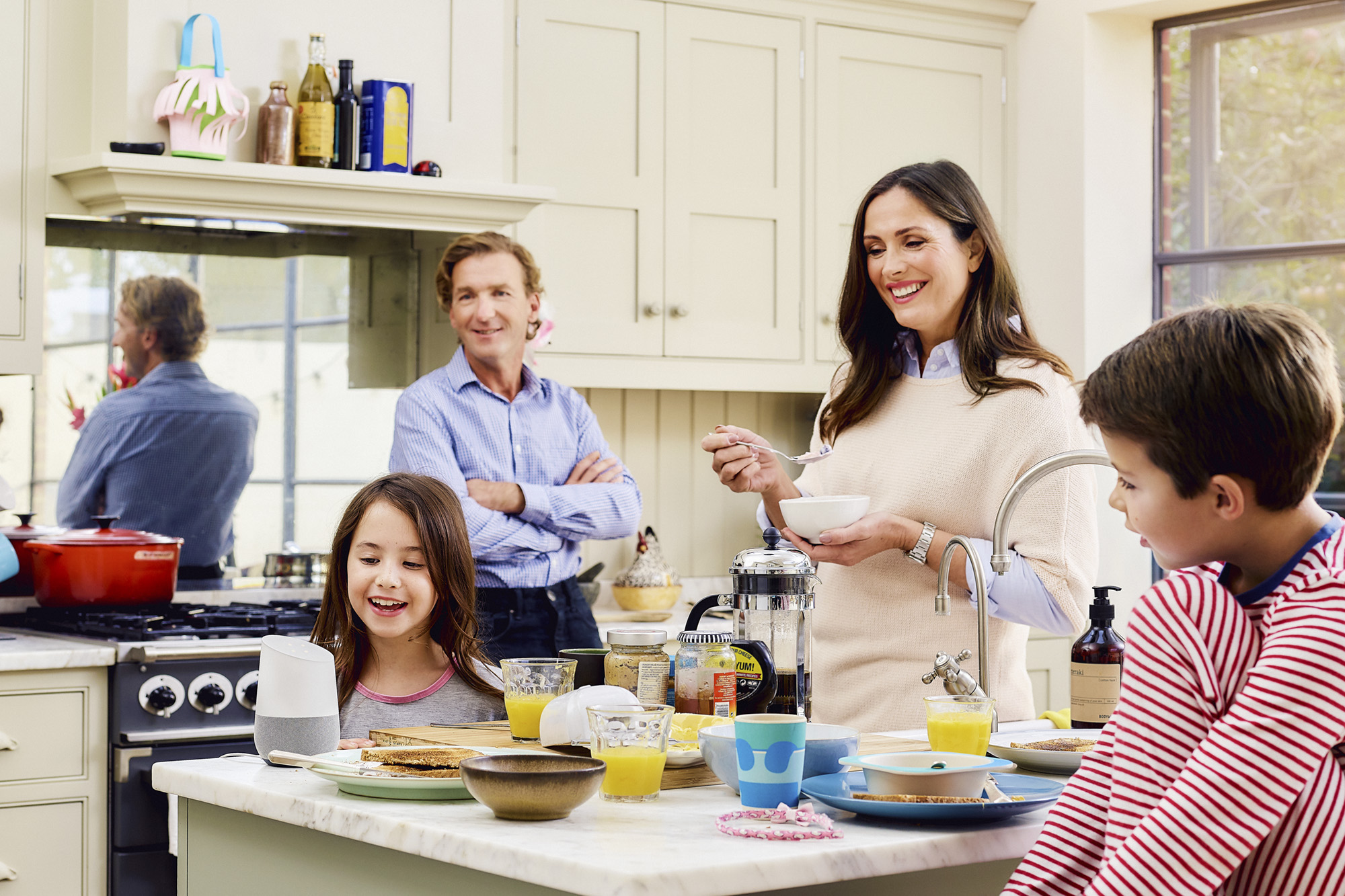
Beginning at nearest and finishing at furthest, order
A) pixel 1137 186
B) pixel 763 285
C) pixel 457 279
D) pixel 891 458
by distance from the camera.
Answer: pixel 891 458 → pixel 457 279 → pixel 763 285 → pixel 1137 186

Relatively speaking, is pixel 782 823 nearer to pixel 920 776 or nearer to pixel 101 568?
pixel 920 776

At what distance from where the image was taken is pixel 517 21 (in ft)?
12.6

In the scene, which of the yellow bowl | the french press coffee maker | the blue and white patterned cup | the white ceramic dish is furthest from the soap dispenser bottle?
the yellow bowl

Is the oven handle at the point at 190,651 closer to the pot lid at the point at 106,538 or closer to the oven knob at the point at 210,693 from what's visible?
the oven knob at the point at 210,693

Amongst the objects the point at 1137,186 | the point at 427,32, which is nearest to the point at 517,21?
the point at 427,32

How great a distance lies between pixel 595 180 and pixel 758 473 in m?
1.86

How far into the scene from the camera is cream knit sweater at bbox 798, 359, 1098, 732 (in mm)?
2051

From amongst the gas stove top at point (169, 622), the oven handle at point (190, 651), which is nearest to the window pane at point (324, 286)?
the gas stove top at point (169, 622)

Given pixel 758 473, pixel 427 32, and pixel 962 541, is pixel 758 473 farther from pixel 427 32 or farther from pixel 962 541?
pixel 427 32

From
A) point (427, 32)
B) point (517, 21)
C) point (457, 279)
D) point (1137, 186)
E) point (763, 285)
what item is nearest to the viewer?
point (457, 279)

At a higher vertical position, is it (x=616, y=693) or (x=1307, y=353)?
(x=1307, y=353)

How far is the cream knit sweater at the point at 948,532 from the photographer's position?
2.05m

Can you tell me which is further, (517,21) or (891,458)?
(517,21)

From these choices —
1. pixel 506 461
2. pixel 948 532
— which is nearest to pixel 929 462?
pixel 948 532
